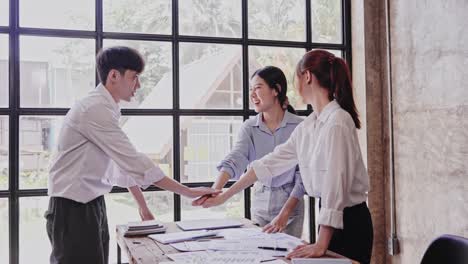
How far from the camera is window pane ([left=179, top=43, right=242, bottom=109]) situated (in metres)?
3.28

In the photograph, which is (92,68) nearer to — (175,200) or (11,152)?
(11,152)

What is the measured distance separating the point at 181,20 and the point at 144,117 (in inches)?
30.4

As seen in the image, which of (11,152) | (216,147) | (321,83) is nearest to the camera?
(321,83)

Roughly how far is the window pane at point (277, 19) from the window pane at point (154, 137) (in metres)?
0.99

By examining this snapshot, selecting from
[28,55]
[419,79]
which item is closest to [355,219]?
[419,79]

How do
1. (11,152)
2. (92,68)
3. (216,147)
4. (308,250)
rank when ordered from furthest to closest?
1. (216,147)
2. (92,68)
3. (11,152)
4. (308,250)

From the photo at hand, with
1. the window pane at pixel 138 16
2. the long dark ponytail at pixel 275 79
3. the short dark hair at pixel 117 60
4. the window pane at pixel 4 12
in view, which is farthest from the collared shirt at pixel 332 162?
the window pane at pixel 4 12

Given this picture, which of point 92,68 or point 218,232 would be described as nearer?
point 218,232

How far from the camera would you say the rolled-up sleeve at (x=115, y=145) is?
2.04 metres

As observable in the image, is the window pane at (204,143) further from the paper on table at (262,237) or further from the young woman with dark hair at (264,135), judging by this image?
the paper on table at (262,237)

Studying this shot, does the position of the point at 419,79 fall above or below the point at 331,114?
above

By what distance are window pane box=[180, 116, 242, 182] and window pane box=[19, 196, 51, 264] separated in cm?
100

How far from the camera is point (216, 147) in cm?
336

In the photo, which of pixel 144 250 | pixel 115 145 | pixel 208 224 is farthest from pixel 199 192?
pixel 144 250
